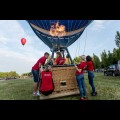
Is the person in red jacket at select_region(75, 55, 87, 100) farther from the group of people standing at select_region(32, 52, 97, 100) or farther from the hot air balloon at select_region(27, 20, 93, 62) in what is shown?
the hot air balloon at select_region(27, 20, 93, 62)

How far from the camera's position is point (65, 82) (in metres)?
5.98

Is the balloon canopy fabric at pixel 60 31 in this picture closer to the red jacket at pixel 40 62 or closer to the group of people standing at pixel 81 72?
the red jacket at pixel 40 62

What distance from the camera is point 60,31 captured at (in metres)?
8.07

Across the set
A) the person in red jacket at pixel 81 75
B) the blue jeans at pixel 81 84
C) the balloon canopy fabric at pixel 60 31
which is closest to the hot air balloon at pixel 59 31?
the balloon canopy fabric at pixel 60 31

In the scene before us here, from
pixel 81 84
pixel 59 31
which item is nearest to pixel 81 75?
pixel 81 84

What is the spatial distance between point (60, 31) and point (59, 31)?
0.10 metres

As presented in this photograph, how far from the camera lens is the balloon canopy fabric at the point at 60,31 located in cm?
759

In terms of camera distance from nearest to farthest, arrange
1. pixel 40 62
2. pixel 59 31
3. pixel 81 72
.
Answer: pixel 81 72, pixel 40 62, pixel 59 31

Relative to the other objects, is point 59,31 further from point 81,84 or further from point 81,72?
point 81,84

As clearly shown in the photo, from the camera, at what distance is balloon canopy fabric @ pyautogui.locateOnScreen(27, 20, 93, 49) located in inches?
299

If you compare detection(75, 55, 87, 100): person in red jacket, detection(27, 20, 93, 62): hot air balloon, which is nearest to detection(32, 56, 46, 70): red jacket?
detection(75, 55, 87, 100): person in red jacket
